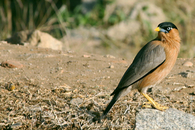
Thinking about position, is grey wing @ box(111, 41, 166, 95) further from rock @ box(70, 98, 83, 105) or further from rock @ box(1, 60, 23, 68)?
rock @ box(1, 60, 23, 68)

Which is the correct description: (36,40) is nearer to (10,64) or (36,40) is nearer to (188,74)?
(10,64)

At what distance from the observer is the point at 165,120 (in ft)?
12.6

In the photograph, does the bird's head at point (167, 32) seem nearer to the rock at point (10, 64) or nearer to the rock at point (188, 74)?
the rock at point (188, 74)

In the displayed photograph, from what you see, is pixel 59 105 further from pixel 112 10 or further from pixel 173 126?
pixel 112 10

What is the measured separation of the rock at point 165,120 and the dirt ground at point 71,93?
0.12m

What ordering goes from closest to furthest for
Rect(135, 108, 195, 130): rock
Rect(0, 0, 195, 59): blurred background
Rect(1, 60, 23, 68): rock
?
Rect(135, 108, 195, 130): rock, Rect(1, 60, 23, 68): rock, Rect(0, 0, 195, 59): blurred background

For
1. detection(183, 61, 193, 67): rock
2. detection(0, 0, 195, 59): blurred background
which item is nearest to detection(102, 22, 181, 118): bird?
detection(183, 61, 193, 67): rock

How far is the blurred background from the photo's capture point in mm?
9312

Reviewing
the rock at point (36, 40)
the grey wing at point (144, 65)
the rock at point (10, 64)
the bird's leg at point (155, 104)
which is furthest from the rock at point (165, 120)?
the rock at point (36, 40)

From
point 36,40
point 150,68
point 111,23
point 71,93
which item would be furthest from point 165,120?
point 111,23

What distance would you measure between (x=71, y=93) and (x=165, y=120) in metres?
1.41

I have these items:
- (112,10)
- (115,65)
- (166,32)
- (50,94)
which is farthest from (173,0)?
(50,94)

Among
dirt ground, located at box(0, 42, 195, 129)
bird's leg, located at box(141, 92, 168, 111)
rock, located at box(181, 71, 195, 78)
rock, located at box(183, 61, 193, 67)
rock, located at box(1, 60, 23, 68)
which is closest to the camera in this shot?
dirt ground, located at box(0, 42, 195, 129)

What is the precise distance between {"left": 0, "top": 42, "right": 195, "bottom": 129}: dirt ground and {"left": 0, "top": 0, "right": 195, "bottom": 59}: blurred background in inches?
137
